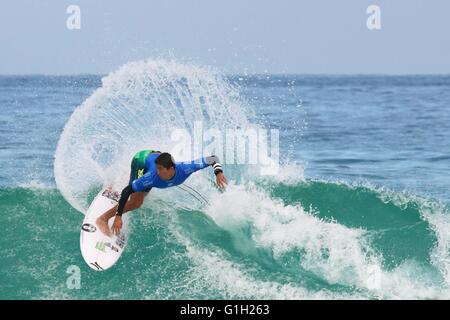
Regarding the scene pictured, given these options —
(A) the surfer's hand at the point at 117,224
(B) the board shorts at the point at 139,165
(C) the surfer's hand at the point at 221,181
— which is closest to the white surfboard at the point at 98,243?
(A) the surfer's hand at the point at 117,224

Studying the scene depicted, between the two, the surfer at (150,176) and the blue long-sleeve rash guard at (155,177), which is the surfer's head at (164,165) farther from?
the blue long-sleeve rash guard at (155,177)

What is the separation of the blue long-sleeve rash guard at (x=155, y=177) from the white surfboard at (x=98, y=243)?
873mm

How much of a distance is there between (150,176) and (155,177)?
0.24 ft

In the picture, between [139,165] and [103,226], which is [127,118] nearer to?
[139,165]

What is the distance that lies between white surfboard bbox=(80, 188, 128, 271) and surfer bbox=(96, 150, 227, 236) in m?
0.13

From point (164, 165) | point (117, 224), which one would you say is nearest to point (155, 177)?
point (164, 165)

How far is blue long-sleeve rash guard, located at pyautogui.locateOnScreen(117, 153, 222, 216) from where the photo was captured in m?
9.26

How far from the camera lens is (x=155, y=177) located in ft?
30.7

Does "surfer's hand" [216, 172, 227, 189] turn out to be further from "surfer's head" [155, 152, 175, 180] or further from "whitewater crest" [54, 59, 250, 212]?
"whitewater crest" [54, 59, 250, 212]

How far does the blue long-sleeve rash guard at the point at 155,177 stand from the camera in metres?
9.26

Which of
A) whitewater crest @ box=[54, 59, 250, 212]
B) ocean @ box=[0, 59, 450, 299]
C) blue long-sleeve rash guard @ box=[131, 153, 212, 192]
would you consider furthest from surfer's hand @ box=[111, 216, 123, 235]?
whitewater crest @ box=[54, 59, 250, 212]

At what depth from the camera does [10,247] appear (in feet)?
34.2

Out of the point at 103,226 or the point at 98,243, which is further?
the point at 103,226

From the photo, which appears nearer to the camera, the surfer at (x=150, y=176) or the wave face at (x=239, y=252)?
the surfer at (x=150, y=176)
